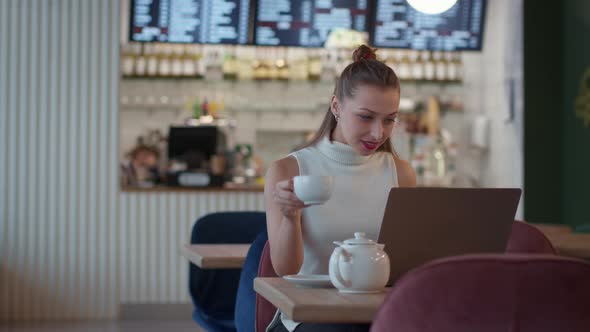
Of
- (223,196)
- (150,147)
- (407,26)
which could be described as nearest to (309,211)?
(223,196)

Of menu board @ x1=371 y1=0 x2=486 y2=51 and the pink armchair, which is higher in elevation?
menu board @ x1=371 y1=0 x2=486 y2=51

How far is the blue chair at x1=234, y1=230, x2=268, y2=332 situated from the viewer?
8.44ft

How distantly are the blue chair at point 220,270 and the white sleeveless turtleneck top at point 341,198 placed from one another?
136cm

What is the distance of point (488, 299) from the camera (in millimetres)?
1279

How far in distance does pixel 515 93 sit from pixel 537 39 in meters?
0.42

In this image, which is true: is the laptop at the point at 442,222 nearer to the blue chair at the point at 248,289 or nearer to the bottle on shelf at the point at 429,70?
the blue chair at the point at 248,289

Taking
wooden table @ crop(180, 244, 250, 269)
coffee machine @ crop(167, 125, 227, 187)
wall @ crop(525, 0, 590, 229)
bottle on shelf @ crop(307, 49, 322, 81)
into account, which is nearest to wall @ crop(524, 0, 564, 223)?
wall @ crop(525, 0, 590, 229)

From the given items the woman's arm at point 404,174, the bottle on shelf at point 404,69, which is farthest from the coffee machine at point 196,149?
the woman's arm at point 404,174

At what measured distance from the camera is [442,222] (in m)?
1.74

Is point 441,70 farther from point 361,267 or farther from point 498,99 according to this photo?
point 361,267

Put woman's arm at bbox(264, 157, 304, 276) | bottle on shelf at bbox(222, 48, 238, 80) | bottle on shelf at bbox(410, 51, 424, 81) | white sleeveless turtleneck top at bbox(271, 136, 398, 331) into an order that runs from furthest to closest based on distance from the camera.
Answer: bottle on shelf at bbox(410, 51, 424, 81) → bottle on shelf at bbox(222, 48, 238, 80) → white sleeveless turtleneck top at bbox(271, 136, 398, 331) → woman's arm at bbox(264, 157, 304, 276)

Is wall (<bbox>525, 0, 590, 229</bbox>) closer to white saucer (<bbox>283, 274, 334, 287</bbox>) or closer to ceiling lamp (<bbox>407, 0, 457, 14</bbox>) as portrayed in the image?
ceiling lamp (<bbox>407, 0, 457, 14</bbox>)

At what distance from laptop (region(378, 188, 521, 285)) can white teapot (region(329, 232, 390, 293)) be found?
8cm

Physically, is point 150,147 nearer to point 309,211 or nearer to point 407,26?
point 407,26
